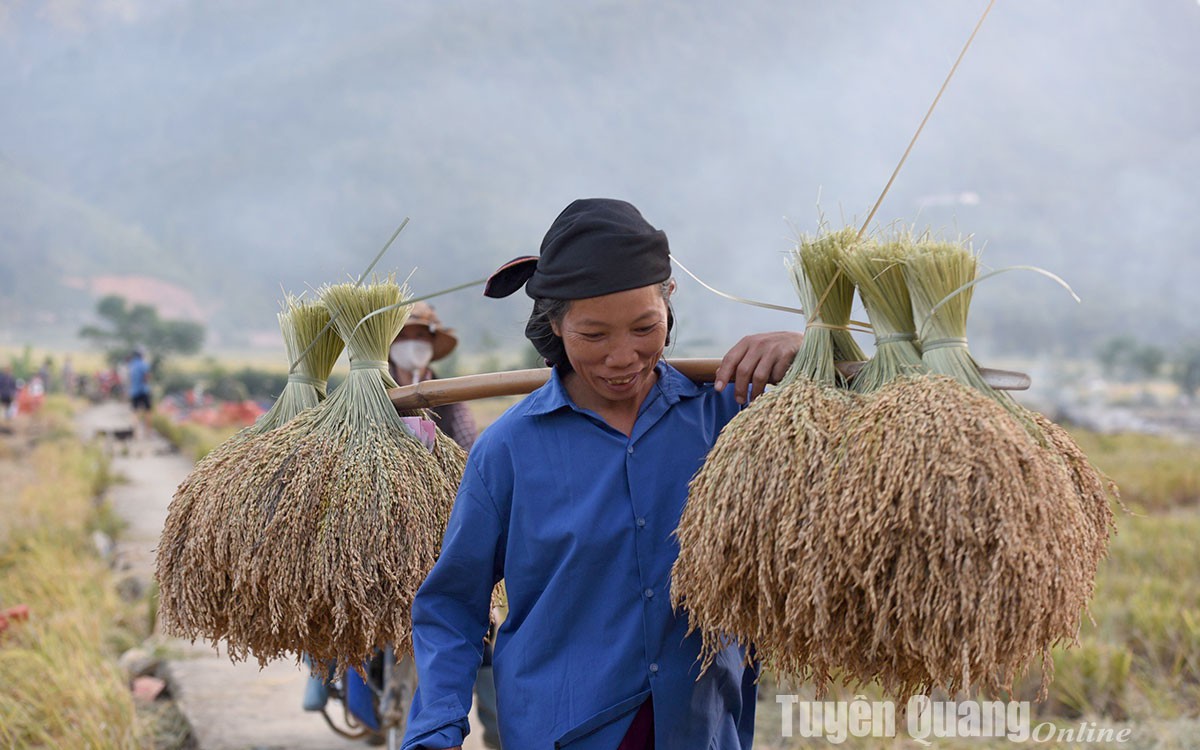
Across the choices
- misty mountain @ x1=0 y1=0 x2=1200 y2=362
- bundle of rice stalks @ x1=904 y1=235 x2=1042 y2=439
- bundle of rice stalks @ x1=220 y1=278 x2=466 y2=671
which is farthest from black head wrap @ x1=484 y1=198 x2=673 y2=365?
misty mountain @ x1=0 y1=0 x2=1200 y2=362

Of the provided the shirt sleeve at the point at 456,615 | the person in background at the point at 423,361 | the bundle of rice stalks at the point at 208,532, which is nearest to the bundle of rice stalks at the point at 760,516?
the shirt sleeve at the point at 456,615

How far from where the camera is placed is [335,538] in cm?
222

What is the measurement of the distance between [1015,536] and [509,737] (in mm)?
996

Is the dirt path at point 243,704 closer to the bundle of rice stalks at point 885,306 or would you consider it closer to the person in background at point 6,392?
the bundle of rice stalks at point 885,306

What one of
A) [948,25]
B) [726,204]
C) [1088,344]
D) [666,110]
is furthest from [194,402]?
[948,25]

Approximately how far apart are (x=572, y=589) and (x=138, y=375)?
2381 cm

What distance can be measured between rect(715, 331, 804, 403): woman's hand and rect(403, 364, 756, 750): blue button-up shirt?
0.09 meters

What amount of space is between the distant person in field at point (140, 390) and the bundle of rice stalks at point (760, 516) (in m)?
23.0

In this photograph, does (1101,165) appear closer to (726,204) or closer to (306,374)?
(726,204)

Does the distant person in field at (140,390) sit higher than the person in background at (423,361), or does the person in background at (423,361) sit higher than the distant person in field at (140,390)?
the person in background at (423,361)

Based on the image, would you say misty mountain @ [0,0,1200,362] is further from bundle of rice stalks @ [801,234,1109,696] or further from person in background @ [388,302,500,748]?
bundle of rice stalks @ [801,234,1109,696]

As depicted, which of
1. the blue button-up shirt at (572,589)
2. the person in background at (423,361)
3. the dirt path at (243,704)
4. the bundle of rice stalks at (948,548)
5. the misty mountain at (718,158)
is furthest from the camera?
the misty mountain at (718,158)

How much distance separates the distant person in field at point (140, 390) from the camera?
22.8m

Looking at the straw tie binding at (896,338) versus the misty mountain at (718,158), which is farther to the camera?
the misty mountain at (718,158)
